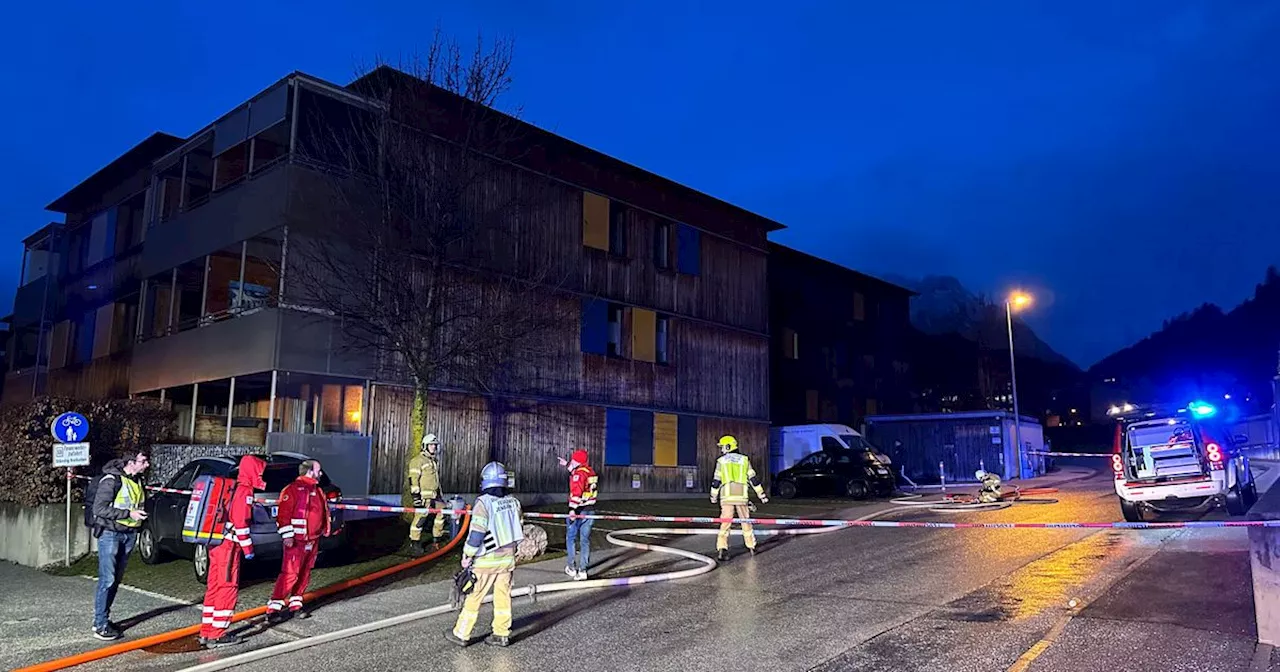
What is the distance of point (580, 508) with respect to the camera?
444 inches

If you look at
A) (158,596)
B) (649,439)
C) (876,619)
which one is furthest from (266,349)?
(876,619)

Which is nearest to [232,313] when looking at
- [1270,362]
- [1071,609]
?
[1071,609]

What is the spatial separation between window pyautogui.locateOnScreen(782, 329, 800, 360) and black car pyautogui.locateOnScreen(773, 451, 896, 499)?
11.5 m

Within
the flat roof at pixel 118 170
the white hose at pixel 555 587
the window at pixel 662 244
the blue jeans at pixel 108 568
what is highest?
the flat roof at pixel 118 170

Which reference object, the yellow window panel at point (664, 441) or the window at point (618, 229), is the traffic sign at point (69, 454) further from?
the yellow window panel at point (664, 441)

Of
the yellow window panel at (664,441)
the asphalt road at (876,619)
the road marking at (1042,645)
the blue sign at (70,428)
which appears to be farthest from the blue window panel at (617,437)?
the road marking at (1042,645)

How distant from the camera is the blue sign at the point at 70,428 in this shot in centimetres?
1375

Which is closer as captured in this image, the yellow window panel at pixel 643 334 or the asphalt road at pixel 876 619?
the asphalt road at pixel 876 619

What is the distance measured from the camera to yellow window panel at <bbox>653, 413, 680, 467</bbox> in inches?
1027

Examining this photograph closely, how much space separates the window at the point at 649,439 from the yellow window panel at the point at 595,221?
5039 millimetres

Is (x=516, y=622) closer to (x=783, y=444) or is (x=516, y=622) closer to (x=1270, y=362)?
(x=783, y=444)

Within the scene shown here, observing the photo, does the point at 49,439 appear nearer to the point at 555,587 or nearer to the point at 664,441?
the point at 555,587

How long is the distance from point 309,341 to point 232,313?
2.60 metres

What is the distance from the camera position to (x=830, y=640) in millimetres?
7465
